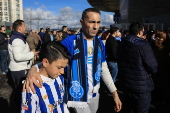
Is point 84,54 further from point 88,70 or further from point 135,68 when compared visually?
point 135,68

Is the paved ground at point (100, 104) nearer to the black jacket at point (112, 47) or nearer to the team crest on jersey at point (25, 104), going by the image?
the black jacket at point (112, 47)

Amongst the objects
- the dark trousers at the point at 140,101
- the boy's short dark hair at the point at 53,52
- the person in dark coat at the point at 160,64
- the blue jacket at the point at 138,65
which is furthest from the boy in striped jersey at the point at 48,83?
the person in dark coat at the point at 160,64

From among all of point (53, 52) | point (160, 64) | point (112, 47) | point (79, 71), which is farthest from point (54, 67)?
point (112, 47)

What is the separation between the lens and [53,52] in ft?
5.44

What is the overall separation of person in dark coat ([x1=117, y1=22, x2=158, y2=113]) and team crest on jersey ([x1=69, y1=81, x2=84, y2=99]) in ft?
3.46

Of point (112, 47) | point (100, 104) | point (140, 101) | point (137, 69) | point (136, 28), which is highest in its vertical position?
point (136, 28)

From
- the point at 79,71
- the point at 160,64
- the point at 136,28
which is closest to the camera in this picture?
the point at 79,71

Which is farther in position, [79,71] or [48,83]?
[79,71]

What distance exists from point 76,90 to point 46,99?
54 cm

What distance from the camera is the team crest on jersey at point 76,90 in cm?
215

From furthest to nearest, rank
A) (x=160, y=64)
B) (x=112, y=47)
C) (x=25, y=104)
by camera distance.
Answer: (x=112, y=47)
(x=160, y=64)
(x=25, y=104)

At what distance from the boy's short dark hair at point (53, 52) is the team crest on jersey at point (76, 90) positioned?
0.56m

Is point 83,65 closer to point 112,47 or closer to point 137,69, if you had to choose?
point 137,69

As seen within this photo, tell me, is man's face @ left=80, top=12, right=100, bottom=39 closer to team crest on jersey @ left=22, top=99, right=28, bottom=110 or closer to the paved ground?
team crest on jersey @ left=22, top=99, right=28, bottom=110
